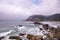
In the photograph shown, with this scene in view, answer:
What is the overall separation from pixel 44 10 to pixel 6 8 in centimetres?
82

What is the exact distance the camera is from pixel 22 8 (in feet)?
6.93

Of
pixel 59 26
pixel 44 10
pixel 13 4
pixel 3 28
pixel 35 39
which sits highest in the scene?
pixel 13 4

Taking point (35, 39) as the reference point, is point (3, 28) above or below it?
above

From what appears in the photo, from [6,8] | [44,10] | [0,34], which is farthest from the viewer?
[44,10]

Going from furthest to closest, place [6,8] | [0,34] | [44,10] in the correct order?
1. [44,10]
2. [6,8]
3. [0,34]

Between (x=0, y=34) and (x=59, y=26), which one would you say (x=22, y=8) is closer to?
(x=0, y=34)

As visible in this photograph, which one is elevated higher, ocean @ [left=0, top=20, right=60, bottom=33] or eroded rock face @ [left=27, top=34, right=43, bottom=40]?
ocean @ [left=0, top=20, right=60, bottom=33]

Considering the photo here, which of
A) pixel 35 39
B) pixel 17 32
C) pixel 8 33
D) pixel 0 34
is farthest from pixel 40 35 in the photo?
pixel 0 34

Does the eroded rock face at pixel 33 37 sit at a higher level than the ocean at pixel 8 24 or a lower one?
lower

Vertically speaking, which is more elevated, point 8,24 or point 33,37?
point 8,24

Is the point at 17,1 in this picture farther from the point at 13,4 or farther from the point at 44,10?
the point at 44,10

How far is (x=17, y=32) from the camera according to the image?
2.02 metres

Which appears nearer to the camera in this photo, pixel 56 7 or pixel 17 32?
pixel 17 32

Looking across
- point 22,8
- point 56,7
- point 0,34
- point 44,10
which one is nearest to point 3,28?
point 0,34
